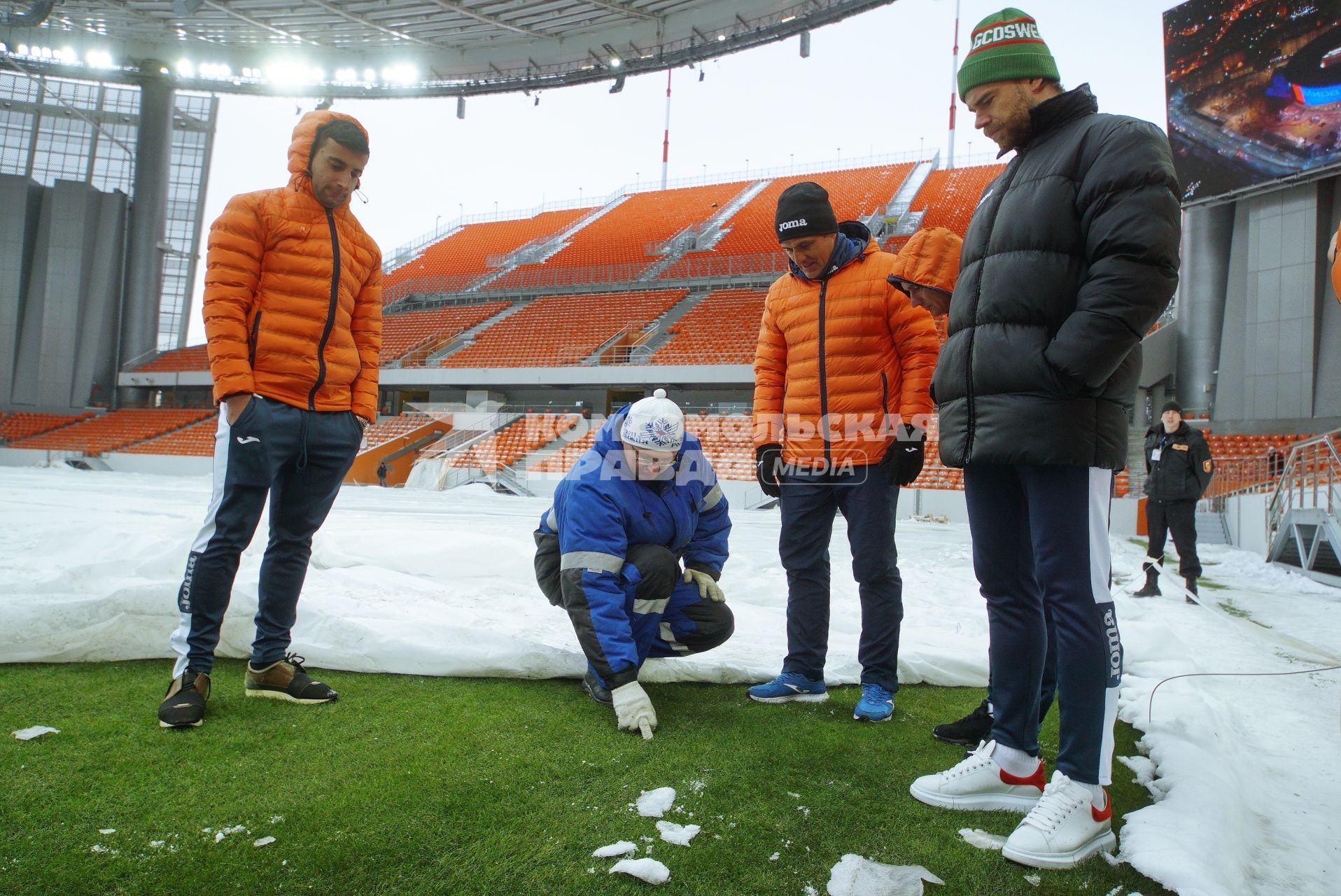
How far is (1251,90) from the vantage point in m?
10.7

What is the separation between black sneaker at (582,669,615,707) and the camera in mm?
2010

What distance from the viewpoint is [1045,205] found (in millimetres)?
1373

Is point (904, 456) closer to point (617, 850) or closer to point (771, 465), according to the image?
point (771, 465)

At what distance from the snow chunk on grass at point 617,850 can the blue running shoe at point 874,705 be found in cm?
88

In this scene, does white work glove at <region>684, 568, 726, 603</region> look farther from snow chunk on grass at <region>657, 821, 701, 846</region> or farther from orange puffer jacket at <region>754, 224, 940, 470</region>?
snow chunk on grass at <region>657, 821, 701, 846</region>

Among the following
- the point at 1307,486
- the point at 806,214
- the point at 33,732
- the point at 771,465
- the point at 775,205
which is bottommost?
the point at 33,732

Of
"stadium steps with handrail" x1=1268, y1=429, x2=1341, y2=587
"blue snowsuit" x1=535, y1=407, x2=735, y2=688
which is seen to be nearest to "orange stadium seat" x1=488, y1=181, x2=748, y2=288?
"stadium steps with handrail" x1=1268, y1=429, x2=1341, y2=587

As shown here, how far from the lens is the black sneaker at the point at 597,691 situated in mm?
2010

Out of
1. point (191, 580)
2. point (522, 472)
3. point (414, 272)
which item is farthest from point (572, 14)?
point (191, 580)

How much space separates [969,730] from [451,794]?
1183mm

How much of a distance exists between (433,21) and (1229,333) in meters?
15.8

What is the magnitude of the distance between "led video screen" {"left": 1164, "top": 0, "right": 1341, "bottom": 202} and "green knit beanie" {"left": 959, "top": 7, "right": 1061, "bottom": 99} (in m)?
11.9

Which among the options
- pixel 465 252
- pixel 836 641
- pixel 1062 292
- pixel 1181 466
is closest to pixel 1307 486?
pixel 1181 466

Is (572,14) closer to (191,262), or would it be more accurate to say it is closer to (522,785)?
(191,262)
